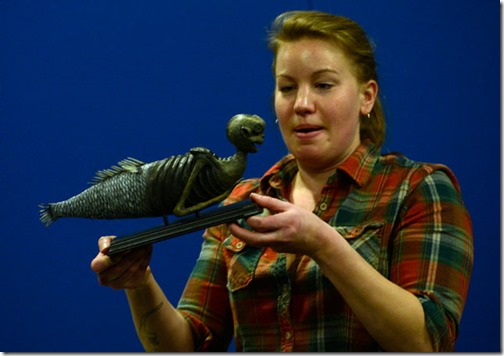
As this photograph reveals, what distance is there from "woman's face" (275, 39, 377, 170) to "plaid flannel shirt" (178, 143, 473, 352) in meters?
0.06

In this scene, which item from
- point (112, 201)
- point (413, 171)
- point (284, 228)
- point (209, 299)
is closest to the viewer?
point (284, 228)

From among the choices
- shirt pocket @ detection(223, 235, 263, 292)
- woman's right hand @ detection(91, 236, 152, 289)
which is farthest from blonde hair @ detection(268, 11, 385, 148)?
woman's right hand @ detection(91, 236, 152, 289)

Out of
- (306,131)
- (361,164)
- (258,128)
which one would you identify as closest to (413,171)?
(361,164)

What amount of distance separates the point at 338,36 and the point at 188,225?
1.47ft

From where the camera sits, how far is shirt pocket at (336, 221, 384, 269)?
1243 millimetres

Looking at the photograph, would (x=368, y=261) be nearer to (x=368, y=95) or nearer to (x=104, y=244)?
(x=368, y=95)

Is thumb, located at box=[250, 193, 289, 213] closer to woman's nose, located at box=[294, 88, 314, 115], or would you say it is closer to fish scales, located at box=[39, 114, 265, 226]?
fish scales, located at box=[39, 114, 265, 226]

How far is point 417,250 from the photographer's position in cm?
122

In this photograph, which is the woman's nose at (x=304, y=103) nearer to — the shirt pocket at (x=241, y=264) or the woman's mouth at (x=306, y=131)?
the woman's mouth at (x=306, y=131)

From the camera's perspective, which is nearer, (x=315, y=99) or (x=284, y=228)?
(x=284, y=228)

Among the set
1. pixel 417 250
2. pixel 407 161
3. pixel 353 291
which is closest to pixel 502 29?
pixel 407 161

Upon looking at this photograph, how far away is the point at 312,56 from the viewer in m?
1.29

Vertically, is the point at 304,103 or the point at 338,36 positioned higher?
the point at 338,36

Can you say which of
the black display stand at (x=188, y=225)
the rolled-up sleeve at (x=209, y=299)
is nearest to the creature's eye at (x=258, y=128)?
the black display stand at (x=188, y=225)
